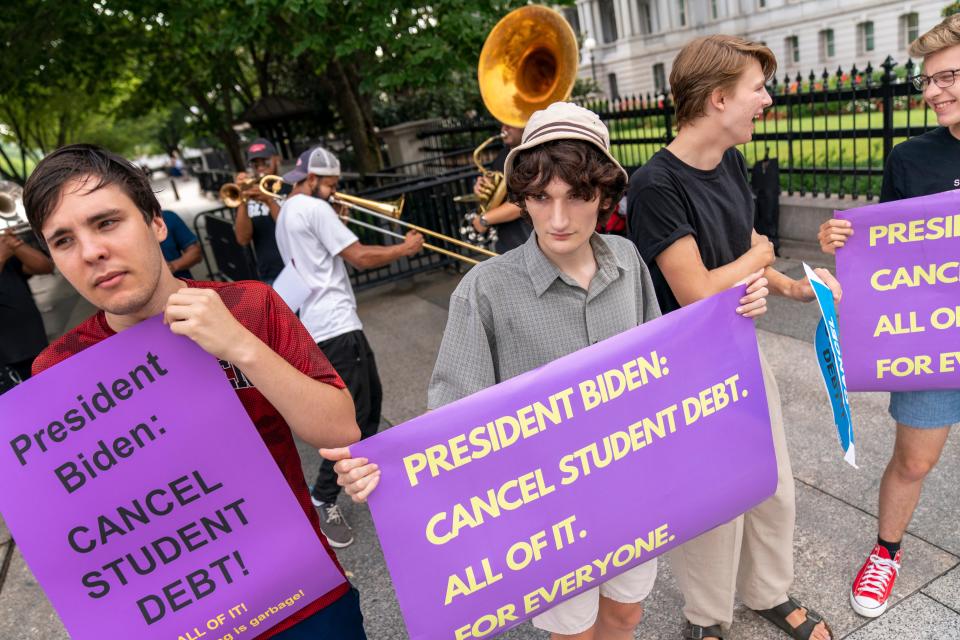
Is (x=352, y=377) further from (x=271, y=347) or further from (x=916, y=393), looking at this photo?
(x=916, y=393)

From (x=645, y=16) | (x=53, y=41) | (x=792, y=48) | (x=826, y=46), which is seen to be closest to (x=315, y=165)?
(x=53, y=41)

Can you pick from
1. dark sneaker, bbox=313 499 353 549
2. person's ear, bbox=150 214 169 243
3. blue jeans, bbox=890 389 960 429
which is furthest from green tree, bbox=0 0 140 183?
blue jeans, bbox=890 389 960 429

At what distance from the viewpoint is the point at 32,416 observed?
152 cm

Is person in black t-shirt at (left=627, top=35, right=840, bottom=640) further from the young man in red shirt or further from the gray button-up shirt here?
the young man in red shirt

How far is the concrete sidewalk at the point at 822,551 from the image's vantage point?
2.65 metres

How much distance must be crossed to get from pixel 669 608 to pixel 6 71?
11627 millimetres

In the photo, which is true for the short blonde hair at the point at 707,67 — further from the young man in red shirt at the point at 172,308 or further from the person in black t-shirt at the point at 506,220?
the person in black t-shirt at the point at 506,220

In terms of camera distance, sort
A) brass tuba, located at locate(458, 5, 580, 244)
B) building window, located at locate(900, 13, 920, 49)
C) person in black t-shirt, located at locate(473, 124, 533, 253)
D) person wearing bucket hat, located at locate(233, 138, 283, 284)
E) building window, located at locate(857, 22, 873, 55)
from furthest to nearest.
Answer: building window, located at locate(857, 22, 873, 55) < building window, located at locate(900, 13, 920, 49) < person wearing bucket hat, located at locate(233, 138, 283, 284) < brass tuba, located at locate(458, 5, 580, 244) < person in black t-shirt, located at locate(473, 124, 533, 253)

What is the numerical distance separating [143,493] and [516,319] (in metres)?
1.00

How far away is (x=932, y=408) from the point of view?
8.34 feet

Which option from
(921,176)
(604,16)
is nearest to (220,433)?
(921,176)

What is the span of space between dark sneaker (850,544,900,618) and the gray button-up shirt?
65.5 inches

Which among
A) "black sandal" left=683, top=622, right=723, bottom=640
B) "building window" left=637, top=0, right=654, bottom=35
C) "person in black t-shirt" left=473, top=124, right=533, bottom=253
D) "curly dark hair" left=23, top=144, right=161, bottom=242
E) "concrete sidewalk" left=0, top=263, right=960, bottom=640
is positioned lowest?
"concrete sidewalk" left=0, top=263, right=960, bottom=640

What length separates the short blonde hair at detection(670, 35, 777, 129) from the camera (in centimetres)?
212
